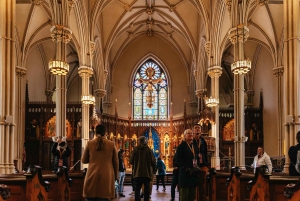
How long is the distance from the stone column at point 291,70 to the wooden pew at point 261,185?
5696mm

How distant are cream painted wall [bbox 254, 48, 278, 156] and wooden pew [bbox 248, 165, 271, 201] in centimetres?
2034

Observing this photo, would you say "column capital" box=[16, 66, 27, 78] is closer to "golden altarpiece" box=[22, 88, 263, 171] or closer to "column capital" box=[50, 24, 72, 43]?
"golden altarpiece" box=[22, 88, 263, 171]

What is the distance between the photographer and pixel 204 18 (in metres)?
26.1

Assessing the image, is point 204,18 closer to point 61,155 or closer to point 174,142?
point 174,142

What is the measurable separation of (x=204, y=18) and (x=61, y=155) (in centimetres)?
1577

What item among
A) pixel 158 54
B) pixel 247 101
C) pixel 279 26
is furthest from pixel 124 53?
pixel 279 26

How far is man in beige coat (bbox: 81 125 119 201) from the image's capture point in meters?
6.89

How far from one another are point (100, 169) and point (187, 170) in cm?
247

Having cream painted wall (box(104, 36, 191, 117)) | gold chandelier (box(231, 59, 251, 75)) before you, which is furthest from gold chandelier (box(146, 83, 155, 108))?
gold chandelier (box(231, 59, 251, 75))

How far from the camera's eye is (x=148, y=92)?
37.8 m

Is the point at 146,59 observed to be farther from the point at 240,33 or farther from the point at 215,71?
the point at 240,33

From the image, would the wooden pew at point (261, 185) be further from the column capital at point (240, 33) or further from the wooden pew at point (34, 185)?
the column capital at point (240, 33)

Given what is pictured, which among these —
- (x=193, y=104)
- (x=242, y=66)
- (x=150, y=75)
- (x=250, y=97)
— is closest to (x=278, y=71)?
(x=250, y=97)

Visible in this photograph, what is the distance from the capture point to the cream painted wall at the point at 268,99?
28.7 metres
